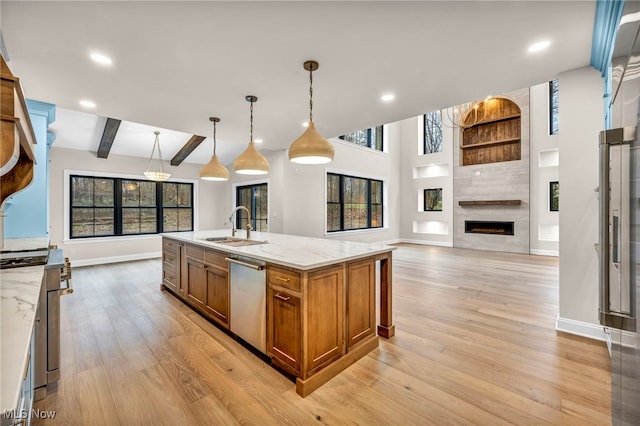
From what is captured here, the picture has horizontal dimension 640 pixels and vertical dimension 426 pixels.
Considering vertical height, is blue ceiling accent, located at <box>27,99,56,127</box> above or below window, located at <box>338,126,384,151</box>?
below

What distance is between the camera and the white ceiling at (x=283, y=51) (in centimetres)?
183

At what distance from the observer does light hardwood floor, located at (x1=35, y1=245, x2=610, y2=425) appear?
5.55 feet

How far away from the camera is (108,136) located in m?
5.21

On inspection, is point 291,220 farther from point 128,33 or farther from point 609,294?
point 609,294

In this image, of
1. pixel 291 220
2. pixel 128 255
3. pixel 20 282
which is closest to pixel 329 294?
pixel 20 282

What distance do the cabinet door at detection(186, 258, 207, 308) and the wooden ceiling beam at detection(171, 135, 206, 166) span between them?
3.39 meters

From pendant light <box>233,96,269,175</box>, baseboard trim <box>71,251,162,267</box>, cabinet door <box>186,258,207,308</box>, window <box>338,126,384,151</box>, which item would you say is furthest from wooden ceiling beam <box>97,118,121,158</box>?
window <box>338,126,384,151</box>

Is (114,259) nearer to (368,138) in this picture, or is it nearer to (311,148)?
(311,148)

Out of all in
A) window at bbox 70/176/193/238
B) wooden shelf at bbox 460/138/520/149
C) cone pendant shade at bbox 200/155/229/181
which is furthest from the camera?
wooden shelf at bbox 460/138/520/149

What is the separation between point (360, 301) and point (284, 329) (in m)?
0.68

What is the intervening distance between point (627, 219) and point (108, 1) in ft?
9.21

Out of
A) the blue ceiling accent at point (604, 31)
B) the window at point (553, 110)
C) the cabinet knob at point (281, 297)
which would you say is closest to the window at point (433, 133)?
the window at point (553, 110)

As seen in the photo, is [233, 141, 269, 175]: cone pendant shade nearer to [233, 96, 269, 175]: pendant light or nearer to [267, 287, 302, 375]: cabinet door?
[233, 96, 269, 175]: pendant light

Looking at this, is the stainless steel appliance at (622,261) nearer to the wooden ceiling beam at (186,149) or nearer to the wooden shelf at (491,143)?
the wooden ceiling beam at (186,149)
